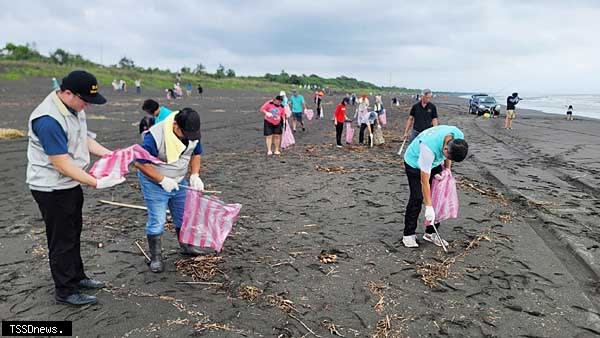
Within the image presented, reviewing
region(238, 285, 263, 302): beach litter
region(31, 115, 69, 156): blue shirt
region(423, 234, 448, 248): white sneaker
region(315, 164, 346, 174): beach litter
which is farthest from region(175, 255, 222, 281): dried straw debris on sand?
region(315, 164, 346, 174): beach litter

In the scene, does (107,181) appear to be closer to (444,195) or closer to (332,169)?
(444,195)

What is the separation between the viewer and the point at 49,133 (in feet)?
9.29

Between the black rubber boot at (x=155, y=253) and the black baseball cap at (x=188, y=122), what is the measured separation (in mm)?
1131

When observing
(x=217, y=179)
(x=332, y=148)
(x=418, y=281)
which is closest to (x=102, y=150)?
(x=418, y=281)

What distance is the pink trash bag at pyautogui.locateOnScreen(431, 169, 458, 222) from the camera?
4754mm

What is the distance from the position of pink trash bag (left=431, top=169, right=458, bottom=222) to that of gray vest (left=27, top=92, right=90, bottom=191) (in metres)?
3.73

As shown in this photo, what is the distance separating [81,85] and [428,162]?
316cm

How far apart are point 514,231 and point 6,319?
5.59 metres

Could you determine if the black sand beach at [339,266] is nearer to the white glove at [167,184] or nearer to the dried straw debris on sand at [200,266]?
the dried straw debris on sand at [200,266]

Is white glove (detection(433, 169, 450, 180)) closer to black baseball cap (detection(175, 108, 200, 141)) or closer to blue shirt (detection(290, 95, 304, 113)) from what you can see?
black baseball cap (detection(175, 108, 200, 141))

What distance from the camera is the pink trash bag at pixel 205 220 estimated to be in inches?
163

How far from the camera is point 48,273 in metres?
4.00

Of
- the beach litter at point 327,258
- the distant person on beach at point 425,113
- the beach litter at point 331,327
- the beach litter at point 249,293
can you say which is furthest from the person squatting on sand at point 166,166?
the distant person on beach at point 425,113

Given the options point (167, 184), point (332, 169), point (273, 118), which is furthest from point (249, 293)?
point (273, 118)
